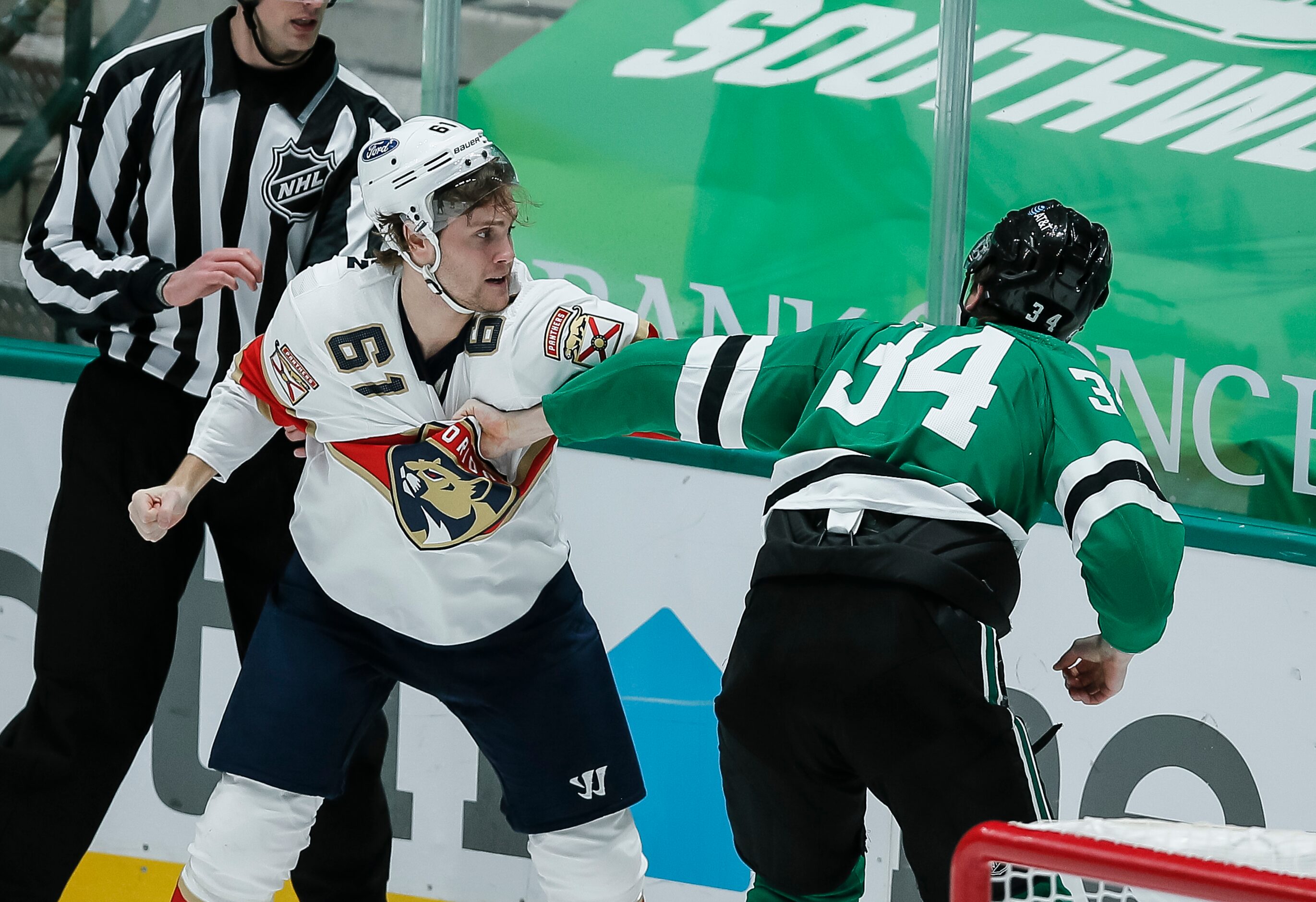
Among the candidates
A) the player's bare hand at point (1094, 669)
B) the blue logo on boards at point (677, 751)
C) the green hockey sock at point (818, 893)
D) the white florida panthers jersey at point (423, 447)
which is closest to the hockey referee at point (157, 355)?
the white florida panthers jersey at point (423, 447)

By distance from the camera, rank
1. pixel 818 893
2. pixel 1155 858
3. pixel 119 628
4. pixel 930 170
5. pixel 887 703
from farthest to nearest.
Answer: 1. pixel 930 170
2. pixel 119 628
3. pixel 818 893
4. pixel 887 703
5. pixel 1155 858

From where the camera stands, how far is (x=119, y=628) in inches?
110

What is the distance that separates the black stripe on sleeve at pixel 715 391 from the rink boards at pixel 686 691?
2.84 feet

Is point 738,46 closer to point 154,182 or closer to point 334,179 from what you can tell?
point 334,179

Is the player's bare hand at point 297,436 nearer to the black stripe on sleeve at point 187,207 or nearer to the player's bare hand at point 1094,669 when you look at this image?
the black stripe on sleeve at point 187,207

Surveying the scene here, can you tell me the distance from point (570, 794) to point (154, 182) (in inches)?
55.5

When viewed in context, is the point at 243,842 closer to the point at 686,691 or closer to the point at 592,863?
the point at 592,863

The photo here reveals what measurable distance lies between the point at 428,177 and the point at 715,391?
22.5 inches

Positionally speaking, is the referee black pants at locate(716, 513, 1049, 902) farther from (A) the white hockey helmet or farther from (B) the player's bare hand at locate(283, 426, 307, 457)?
(B) the player's bare hand at locate(283, 426, 307, 457)

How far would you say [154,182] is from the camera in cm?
286

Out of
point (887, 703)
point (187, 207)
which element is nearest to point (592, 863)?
point (887, 703)

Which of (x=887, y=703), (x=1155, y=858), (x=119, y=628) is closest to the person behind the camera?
(x=1155, y=858)

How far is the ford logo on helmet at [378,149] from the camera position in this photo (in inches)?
91.9

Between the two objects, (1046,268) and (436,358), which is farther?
(436,358)
